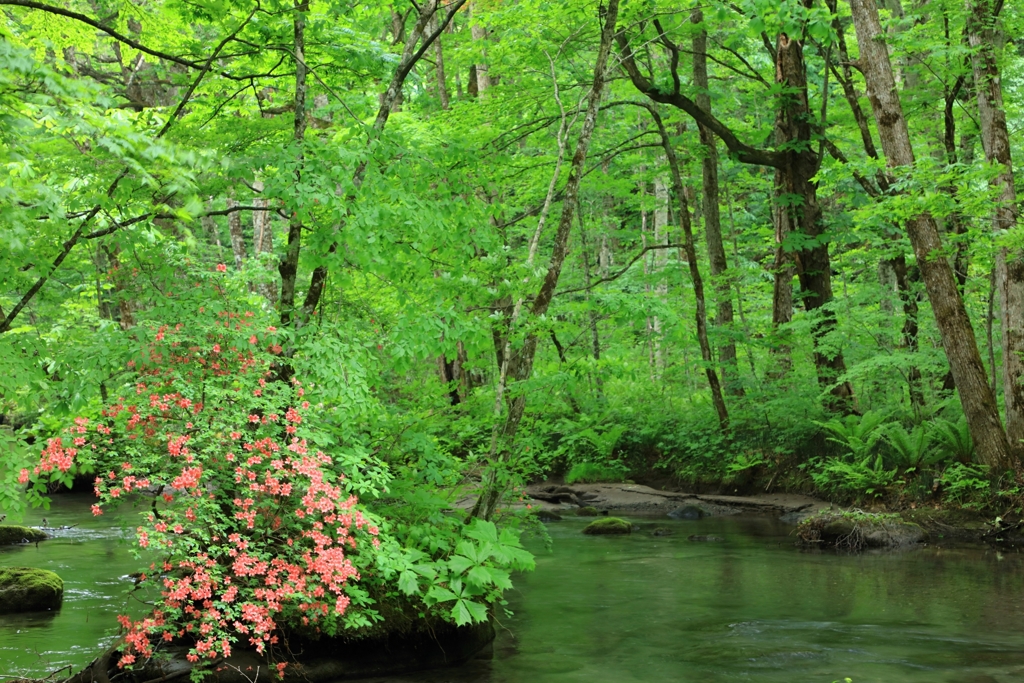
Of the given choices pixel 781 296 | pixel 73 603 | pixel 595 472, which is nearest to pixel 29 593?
pixel 73 603

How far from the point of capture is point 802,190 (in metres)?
14.8

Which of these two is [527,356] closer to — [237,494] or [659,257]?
[237,494]

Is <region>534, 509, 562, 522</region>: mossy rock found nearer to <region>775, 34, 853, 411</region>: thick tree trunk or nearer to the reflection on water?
<region>775, 34, 853, 411</region>: thick tree trunk

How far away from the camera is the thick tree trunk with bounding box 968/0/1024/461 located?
10.8 m

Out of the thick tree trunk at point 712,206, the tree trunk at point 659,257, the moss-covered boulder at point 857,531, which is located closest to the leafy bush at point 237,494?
the moss-covered boulder at point 857,531

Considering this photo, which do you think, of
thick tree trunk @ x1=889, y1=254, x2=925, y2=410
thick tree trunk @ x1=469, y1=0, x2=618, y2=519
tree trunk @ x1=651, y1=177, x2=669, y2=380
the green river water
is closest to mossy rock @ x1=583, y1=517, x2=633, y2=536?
the green river water

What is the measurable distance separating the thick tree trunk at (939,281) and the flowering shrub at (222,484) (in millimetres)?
8605

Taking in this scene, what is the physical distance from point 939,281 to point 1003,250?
0.81 meters

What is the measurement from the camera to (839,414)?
1445cm

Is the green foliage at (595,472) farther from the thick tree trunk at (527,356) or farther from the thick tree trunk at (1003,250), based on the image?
the thick tree trunk at (527,356)

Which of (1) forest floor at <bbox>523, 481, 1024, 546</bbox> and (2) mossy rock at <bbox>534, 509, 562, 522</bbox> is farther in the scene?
(2) mossy rock at <bbox>534, 509, 562, 522</bbox>

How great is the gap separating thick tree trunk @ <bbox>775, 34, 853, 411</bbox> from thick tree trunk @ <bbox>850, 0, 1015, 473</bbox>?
2902mm

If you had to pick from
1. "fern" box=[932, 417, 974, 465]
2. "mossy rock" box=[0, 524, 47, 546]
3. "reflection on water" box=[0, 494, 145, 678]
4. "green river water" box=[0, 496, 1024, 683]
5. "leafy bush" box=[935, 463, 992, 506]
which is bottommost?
"green river water" box=[0, 496, 1024, 683]

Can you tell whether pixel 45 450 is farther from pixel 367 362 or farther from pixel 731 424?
pixel 731 424
